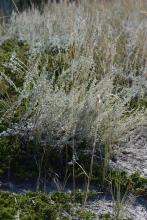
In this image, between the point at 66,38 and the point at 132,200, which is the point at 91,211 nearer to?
the point at 132,200

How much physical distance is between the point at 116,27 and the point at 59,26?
678 mm

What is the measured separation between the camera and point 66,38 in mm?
5020

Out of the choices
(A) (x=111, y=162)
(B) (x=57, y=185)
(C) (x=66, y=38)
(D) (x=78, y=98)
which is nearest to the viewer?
(B) (x=57, y=185)

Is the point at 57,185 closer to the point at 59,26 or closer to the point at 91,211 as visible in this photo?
the point at 91,211

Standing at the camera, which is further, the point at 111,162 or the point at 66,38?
the point at 66,38

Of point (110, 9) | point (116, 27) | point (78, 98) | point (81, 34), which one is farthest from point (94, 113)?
point (110, 9)

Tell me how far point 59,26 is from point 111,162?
3009mm

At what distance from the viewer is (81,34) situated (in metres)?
4.54

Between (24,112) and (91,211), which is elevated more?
(24,112)

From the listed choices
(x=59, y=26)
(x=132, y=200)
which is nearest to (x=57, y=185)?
(x=132, y=200)

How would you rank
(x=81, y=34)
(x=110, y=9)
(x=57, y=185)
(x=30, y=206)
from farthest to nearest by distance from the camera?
(x=110, y=9), (x=81, y=34), (x=57, y=185), (x=30, y=206)

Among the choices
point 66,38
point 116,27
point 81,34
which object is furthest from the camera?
point 116,27

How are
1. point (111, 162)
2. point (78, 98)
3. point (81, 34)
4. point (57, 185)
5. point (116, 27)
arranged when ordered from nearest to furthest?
point (57, 185)
point (111, 162)
point (78, 98)
point (81, 34)
point (116, 27)

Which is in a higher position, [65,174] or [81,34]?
[81,34]
